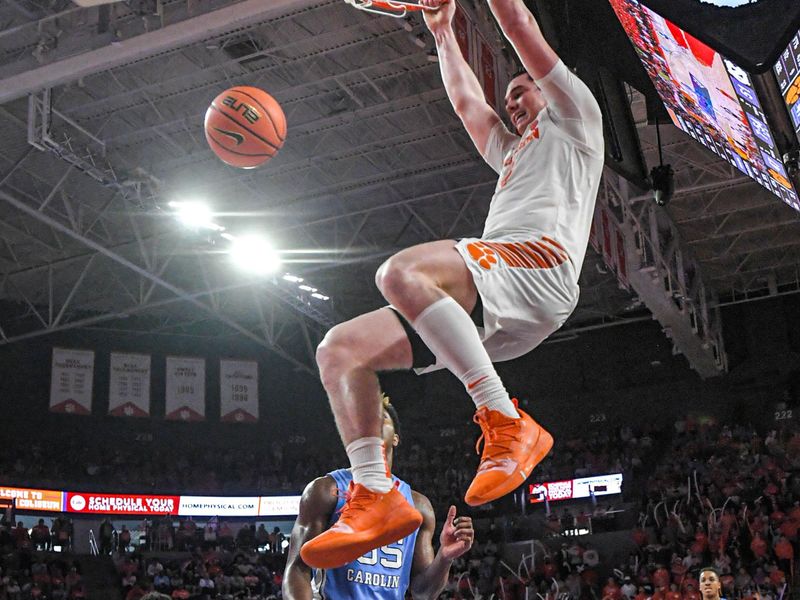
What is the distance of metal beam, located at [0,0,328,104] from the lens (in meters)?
10.2

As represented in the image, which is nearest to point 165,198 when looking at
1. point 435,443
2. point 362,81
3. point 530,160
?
point 362,81

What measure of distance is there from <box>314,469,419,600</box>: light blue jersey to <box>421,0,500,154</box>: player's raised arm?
1.87 meters

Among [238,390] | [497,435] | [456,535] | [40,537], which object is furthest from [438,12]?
[238,390]

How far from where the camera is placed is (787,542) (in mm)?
13695

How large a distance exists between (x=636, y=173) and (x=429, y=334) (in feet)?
15.7

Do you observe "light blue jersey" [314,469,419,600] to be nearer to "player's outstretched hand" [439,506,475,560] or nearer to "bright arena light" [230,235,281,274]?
"player's outstretched hand" [439,506,475,560]

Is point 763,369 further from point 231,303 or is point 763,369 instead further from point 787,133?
point 787,133

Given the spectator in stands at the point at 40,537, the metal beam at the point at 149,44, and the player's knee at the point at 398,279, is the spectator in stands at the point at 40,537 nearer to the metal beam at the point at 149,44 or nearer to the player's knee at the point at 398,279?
the metal beam at the point at 149,44

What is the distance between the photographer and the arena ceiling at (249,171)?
11672mm

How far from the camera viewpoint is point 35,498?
20156 millimetres

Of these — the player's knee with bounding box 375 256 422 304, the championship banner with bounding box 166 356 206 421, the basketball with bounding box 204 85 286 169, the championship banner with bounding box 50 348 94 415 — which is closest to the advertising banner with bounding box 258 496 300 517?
the championship banner with bounding box 166 356 206 421

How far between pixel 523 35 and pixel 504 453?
1054 millimetres

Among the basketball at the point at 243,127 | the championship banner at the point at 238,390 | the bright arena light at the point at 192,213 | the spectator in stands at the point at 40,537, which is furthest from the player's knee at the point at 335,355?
the championship banner at the point at 238,390

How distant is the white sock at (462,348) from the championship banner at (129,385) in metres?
20.3
